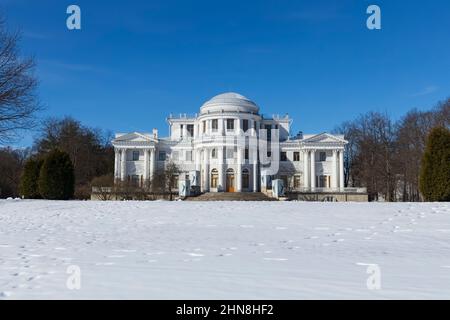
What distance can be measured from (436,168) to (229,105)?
33.7m

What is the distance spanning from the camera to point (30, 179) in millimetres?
25406

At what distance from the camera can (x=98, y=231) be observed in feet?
35.8

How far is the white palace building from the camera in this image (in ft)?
162

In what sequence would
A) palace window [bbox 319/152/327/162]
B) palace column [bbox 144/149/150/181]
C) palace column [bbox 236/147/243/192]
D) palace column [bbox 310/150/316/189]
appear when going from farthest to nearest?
palace column [bbox 144/149/150/181] → palace window [bbox 319/152/327/162] → palace column [bbox 310/150/316/189] → palace column [bbox 236/147/243/192]

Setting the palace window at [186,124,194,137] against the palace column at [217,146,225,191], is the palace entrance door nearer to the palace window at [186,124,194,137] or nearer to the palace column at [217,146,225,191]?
the palace column at [217,146,225,191]

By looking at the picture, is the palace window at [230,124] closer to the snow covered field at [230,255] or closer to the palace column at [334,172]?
the palace column at [334,172]

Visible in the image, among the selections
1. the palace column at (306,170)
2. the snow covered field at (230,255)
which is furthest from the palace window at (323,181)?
the snow covered field at (230,255)

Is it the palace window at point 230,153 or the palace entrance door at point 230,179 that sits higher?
the palace window at point 230,153

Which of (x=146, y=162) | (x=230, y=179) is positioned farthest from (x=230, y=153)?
(x=146, y=162)

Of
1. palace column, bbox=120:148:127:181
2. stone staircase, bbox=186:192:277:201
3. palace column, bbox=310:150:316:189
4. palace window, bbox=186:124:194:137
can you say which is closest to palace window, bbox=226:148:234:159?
stone staircase, bbox=186:192:277:201

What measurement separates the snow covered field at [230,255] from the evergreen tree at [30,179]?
11917 millimetres

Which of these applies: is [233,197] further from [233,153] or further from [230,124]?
[230,124]

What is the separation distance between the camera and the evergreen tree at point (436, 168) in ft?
66.1

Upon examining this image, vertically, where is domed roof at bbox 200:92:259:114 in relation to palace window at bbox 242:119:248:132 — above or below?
above
